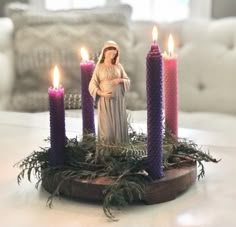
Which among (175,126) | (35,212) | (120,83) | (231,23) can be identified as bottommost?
(35,212)

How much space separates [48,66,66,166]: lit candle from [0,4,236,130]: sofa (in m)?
1.24

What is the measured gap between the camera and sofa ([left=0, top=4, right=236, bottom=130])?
2271 millimetres

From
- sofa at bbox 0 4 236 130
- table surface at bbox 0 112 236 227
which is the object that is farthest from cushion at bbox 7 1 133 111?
table surface at bbox 0 112 236 227

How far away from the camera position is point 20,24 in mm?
2389

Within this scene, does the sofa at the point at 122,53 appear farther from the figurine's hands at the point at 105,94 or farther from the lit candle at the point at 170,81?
the figurine's hands at the point at 105,94

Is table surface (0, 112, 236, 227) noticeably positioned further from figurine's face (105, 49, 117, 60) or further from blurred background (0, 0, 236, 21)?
blurred background (0, 0, 236, 21)

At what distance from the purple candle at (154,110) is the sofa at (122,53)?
4.28 ft

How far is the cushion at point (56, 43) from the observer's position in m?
2.33

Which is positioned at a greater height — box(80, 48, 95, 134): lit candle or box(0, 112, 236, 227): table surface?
box(80, 48, 95, 134): lit candle

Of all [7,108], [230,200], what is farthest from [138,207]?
[7,108]

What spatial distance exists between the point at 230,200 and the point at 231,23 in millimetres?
1495

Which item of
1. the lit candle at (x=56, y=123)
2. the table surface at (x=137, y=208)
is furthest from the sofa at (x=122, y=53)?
the lit candle at (x=56, y=123)

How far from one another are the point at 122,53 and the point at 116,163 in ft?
4.59

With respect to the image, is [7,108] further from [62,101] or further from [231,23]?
[62,101]
